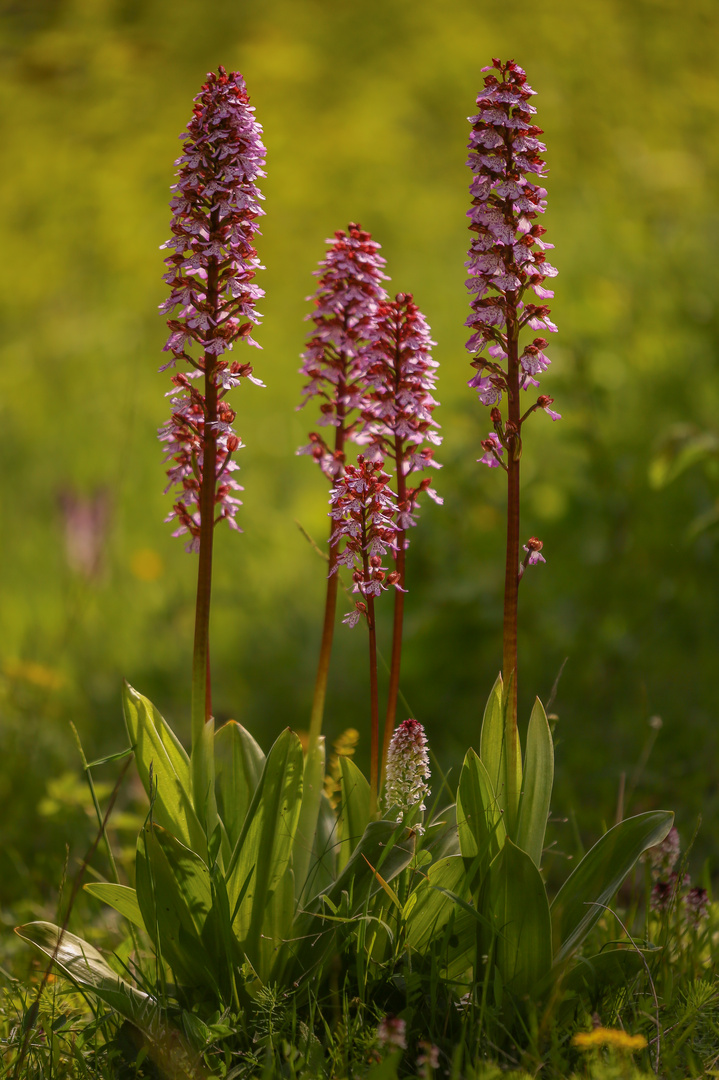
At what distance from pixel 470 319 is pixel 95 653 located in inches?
163

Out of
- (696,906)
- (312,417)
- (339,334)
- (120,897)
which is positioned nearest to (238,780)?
(120,897)

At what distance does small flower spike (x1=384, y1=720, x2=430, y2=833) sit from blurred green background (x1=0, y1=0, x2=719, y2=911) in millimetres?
937

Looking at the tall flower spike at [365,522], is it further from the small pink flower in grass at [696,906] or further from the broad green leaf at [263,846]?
the small pink flower in grass at [696,906]

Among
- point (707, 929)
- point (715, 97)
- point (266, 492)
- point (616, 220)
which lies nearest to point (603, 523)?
point (707, 929)

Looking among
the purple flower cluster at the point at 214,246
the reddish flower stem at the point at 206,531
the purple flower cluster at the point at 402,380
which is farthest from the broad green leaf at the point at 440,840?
the purple flower cluster at the point at 214,246

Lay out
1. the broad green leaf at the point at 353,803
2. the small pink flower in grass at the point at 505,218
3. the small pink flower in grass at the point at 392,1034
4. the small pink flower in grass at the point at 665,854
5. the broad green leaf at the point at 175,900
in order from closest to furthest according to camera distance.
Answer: the small pink flower in grass at the point at 392,1034 → the small pink flower in grass at the point at 505,218 → the broad green leaf at the point at 175,900 → the broad green leaf at the point at 353,803 → the small pink flower in grass at the point at 665,854

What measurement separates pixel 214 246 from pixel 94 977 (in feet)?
5.32

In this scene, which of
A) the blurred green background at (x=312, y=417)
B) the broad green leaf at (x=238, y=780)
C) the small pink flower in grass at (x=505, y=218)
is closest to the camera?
the small pink flower in grass at (x=505, y=218)

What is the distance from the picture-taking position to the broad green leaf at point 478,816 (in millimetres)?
1999

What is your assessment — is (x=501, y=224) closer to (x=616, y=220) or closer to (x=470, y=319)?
(x=470, y=319)

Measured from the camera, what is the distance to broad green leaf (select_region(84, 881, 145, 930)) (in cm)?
208

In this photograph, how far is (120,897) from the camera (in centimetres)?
213

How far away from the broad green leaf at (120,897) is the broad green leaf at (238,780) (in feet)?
0.88

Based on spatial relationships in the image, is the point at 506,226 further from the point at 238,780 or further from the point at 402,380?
the point at 238,780
